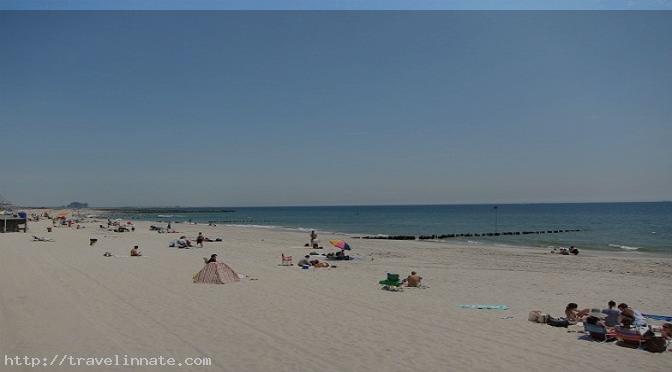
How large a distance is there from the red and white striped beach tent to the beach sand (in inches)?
18.0

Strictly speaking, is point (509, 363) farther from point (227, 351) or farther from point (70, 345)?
point (70, 345)

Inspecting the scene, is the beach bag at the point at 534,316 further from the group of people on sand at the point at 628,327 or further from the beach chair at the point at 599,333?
the beach chair at the point at 599,333

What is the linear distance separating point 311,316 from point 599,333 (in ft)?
17.7

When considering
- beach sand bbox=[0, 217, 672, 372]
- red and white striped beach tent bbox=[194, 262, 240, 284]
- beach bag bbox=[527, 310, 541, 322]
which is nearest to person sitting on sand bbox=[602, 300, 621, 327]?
beach sand bbox=[0, 217, 672, 372]

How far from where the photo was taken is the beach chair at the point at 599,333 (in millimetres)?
8648

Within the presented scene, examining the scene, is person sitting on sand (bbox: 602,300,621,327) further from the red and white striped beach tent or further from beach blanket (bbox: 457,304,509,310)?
the red and white striped beach tent

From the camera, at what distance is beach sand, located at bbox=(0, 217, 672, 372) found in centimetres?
741

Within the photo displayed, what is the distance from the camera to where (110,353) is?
7352 millimetres

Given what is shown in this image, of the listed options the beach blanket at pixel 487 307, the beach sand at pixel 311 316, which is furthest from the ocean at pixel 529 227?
the beach blanket at pixel 487 307

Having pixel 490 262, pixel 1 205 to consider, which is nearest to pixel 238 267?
pixel 490 262

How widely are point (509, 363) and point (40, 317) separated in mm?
8688

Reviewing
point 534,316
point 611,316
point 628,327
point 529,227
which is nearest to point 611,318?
point 611,316

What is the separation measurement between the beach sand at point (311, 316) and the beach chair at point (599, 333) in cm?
21

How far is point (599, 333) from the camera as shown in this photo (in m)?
8.66
